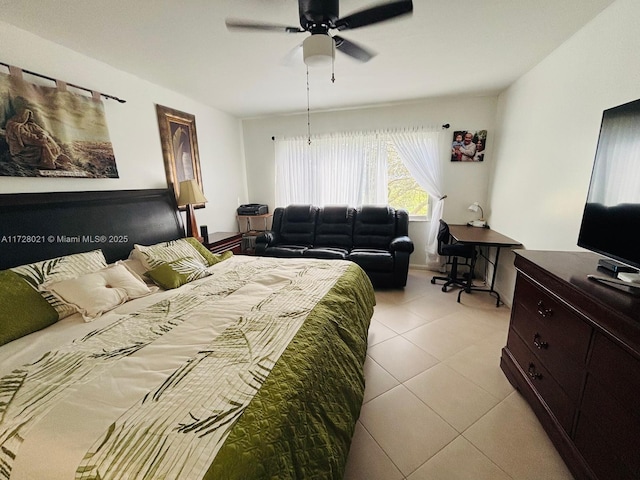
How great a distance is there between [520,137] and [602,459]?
2923mm

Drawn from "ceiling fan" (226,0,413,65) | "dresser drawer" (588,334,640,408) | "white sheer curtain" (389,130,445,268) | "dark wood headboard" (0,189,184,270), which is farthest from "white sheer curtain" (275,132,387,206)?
"dresser drawer" (588,334,640,408)

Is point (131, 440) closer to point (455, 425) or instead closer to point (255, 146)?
point (455, 425)

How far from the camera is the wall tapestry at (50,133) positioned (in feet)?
5.95

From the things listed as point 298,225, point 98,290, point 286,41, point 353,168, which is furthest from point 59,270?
point 353,168

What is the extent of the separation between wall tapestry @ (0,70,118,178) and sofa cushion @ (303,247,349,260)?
2349mm

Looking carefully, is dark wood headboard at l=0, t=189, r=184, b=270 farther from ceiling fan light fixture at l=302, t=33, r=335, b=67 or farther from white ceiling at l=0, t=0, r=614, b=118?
ceiling fan light fixture at l=302, t=33, r=335, b=67

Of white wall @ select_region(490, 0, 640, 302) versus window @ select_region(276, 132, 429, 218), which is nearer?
white wall @ select_region(490, 0, 640, 302)

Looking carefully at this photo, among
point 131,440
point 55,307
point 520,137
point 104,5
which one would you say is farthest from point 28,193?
point 520,137

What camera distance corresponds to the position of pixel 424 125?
12.6ft

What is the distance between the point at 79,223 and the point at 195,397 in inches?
81.5

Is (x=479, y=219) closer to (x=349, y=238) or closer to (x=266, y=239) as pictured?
(x=349, y=238)

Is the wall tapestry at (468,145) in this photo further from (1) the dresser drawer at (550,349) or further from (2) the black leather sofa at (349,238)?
(1) the dresser drawer at (550,349)

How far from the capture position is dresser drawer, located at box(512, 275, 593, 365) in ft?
4.04

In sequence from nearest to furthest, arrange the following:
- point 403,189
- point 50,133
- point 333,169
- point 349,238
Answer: point 50,133
point 349,238
point 403,189
point 333,169
